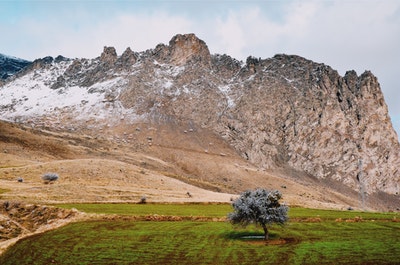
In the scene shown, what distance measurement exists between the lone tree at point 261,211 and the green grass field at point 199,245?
62.8 inches

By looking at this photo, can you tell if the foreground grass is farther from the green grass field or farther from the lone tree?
the lone tree

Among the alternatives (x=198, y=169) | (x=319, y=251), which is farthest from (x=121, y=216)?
(x=198, y=169)

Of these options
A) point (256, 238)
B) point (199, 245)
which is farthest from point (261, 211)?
point (199, 245)

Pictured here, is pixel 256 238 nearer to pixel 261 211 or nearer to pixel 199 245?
pixel 261 211

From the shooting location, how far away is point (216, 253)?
3059cm

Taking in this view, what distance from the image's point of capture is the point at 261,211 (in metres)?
36.3

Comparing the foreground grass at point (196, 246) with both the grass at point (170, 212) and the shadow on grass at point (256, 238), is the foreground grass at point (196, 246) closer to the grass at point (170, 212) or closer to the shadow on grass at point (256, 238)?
the shadow on grass at point (256, 238)

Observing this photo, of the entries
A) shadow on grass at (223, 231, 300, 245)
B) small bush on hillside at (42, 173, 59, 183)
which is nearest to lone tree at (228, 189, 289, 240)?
shadow on grass at (223, 231, 300, 245)

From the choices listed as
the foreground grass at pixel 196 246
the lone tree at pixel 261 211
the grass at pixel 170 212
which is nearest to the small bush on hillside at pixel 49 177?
the grass at pixel 170 212

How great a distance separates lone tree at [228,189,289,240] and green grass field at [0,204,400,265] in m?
1.60

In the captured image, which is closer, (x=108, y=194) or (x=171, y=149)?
(x=108, y=194)

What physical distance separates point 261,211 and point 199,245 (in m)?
6.51

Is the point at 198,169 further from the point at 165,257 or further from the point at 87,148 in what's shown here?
the point at 165,257

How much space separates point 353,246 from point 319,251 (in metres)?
3.48
